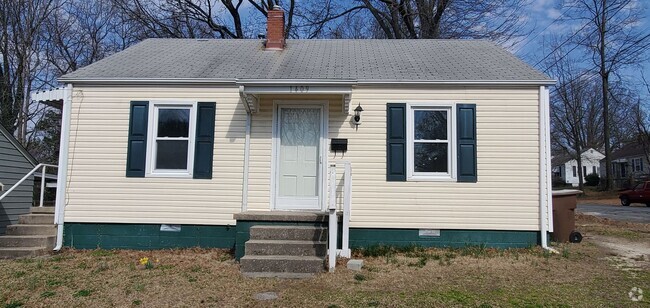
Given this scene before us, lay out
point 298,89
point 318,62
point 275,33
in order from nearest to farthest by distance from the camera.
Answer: point 298,89 → point 318,62 → point 275,33

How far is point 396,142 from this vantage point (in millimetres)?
7832

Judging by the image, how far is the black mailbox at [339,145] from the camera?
7.88 metres

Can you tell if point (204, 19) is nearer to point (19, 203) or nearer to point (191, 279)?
point (19, 203)

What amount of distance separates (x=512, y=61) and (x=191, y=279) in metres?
7.22

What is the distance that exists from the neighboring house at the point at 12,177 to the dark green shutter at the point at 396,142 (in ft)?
27.8

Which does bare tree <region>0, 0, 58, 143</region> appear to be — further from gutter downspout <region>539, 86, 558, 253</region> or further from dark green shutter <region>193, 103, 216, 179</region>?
gutter downspout <region>539, 86, 558, 253</region>

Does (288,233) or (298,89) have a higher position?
(298,89)

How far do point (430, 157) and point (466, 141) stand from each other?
68 cm

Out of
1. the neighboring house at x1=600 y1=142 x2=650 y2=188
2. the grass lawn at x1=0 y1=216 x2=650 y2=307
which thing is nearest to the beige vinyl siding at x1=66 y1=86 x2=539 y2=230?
the grass lawn at x1=0 y1=216 x2=650 y2=307

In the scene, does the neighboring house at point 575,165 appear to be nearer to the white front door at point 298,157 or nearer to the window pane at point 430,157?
the window pane at point 430,157

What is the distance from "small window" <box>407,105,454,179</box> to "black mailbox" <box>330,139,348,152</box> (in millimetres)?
1128

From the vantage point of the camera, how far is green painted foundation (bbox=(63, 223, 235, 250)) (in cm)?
786

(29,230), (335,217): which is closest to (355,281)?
(335,217)

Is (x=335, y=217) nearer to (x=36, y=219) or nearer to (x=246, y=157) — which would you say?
(x=246, y=157)
